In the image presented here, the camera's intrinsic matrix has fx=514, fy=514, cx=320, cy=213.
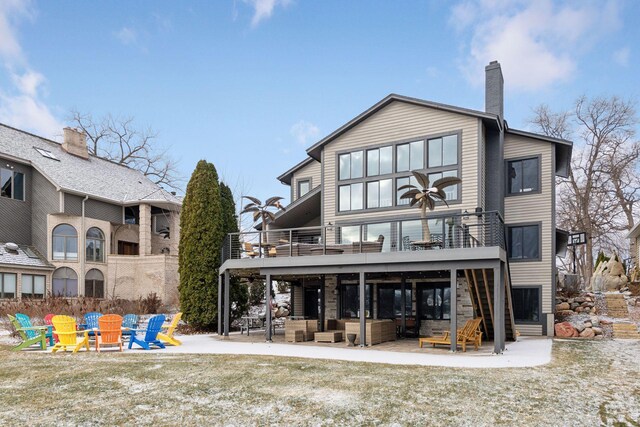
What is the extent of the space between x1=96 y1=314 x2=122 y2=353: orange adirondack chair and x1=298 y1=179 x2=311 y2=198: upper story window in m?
10.8

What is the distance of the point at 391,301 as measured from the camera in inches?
693

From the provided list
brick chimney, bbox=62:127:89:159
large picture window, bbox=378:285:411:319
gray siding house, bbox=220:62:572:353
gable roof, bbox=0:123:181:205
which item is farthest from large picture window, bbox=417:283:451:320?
brick chimney, bbox=62:127:89:159

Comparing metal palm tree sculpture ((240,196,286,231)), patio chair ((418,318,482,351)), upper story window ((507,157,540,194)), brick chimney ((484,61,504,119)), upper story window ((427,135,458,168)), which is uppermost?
brick chimney ((484,61,504,119))

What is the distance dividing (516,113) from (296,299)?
23564 mm

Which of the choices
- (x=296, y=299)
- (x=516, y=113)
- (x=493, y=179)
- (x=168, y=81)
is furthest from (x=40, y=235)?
(x=516, y=113)

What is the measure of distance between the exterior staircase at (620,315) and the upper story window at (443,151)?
26.2ft

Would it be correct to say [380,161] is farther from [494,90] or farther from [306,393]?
[306,393]

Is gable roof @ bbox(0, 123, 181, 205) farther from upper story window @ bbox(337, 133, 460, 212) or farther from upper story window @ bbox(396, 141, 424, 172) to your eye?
upper story window @ bbox(396, 141, 424, 172)

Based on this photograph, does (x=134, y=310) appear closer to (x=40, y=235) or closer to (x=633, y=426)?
(x=40, y=235)

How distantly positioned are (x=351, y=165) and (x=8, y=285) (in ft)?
57.7

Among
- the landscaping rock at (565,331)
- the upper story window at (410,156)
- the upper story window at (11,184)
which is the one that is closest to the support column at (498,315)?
the upper story window at (410,156)

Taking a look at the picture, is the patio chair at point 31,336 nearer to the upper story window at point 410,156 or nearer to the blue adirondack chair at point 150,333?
the blue adirondack chair at point 150,333

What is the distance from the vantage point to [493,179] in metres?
17.2

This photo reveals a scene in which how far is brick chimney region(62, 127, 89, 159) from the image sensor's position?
103 feet
